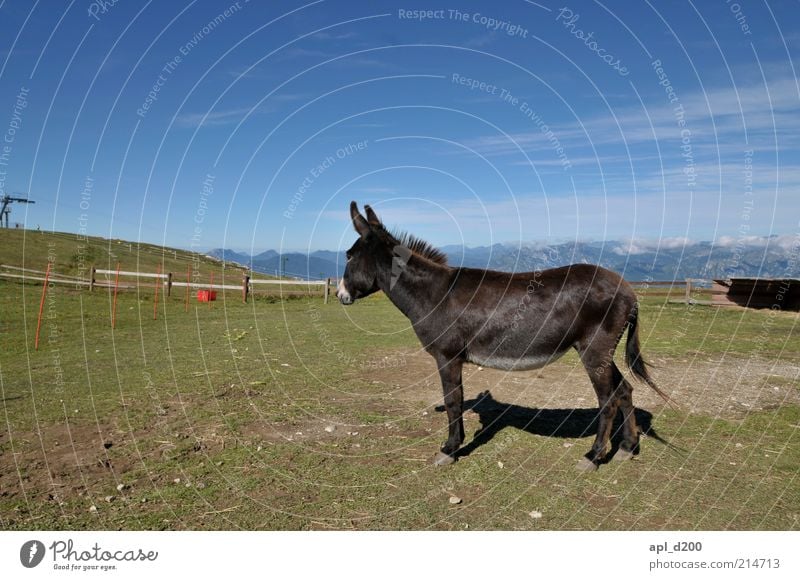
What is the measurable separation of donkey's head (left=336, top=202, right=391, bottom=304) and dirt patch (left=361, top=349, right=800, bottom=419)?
10.9ft

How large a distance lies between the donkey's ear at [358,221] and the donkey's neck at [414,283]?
0.62 metres

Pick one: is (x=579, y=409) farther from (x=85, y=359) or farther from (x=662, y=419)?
(x=85, y=359)

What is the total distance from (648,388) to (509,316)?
628 centimetres

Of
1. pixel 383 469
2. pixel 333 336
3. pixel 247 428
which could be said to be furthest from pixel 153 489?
pixel 333 336

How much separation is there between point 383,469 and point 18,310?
73.6 feet

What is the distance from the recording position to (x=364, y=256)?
811 cm

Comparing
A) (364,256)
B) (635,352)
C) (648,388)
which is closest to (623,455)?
(635,352)

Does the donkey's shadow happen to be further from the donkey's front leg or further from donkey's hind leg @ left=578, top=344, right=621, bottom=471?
donkey's hind leg @ left=578, top=344, right=621, bottom=471

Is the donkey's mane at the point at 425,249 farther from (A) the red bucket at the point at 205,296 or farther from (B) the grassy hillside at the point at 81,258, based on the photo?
(B) the grassy hillside at the point at 81,258

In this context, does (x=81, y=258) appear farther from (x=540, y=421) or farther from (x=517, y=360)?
(x=517, y=360)

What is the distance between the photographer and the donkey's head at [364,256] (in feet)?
26.3

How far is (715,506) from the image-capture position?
6.06 m

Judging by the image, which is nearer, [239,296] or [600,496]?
[600,496]

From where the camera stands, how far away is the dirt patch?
10.4 m
